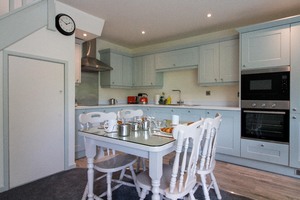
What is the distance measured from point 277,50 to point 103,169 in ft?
9.46

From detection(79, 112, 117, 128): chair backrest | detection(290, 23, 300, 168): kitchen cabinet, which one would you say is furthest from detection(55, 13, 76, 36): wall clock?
detection(290, 23, 300, 168): kitchen cabinet

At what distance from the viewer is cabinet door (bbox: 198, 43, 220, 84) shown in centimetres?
338

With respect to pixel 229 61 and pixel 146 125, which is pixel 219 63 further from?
pixel 146 125

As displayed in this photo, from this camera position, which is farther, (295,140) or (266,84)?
(266,84)

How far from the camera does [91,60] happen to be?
3.70 meters

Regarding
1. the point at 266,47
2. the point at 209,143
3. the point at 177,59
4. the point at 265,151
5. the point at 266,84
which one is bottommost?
the point at 265,151

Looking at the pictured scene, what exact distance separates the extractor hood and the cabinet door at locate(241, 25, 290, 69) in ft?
9.08

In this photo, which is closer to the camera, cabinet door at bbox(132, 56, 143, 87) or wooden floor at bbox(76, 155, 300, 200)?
wooden floor at bbox(76, 155, 300, 200)

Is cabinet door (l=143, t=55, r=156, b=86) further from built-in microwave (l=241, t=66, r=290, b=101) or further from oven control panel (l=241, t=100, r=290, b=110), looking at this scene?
oven control panel (l=241, t=100, r=290, b=110)

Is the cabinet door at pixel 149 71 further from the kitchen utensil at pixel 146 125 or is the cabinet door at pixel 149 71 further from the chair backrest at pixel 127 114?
the kitchen utensil at pixel 146 125

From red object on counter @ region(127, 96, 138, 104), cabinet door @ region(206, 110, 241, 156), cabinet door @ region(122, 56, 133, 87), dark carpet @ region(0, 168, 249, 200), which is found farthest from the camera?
red object on counter @ region(127, 96, 138, 104)

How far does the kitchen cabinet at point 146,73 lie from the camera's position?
4.34 m

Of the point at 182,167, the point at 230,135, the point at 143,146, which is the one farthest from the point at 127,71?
the point at 182,167

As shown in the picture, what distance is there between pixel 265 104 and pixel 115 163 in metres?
2.37
